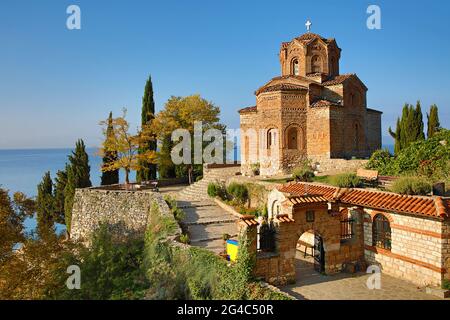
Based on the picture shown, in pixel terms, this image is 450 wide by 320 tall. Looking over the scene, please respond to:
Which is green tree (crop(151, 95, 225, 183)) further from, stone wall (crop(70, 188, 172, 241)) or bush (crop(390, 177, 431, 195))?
bush (crop(390, 177, 431, 195))

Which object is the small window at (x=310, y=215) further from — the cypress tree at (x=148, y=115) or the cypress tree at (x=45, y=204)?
the cypress tree at (x=45, y=204)

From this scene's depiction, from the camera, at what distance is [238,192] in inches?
818

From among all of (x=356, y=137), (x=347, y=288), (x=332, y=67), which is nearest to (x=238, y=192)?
(x=347, y=288)

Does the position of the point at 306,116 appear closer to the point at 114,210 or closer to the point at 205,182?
the point at 205,182

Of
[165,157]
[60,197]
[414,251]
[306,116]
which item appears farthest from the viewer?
[165,157]

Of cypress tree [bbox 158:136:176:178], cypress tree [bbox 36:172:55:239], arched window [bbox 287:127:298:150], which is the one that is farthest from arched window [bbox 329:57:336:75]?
cypress tree [bbox 36:172:55:239]

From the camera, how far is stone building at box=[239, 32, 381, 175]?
2530 centimetres

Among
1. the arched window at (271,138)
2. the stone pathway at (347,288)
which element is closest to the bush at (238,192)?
the arched window at (271,138)

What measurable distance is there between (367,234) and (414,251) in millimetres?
1999

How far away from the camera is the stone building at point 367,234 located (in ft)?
33.4

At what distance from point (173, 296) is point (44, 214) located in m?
25.4
